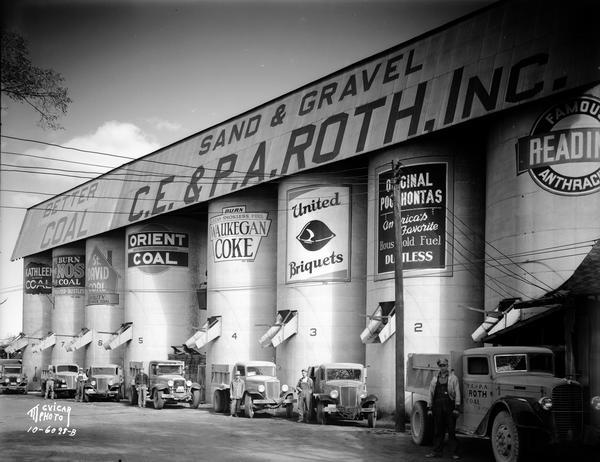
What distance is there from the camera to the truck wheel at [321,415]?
88.1 ft

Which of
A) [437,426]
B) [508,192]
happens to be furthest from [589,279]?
[508,192]

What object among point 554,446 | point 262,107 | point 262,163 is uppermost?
point 262,107

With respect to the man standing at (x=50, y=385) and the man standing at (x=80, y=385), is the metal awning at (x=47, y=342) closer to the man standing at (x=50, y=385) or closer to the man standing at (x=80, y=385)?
the man standing at (x=50, y=385)

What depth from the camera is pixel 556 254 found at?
2561cm

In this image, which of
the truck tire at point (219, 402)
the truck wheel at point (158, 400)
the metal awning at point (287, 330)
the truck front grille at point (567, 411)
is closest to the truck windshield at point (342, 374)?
the truck tire at point (219, 402)

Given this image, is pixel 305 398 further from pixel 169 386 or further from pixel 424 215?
pixel 169 386

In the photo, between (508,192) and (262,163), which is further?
(262,163)

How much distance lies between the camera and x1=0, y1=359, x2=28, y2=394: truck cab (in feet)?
179

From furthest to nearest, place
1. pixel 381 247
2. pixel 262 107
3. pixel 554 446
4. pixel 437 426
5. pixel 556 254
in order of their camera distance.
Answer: pixel 262 107
pixel 381 247
pixel 556 254
pixel 437 426
pixel 554 446

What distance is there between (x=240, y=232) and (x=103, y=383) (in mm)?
11028

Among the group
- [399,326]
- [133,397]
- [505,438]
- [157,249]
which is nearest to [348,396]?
[399,326]

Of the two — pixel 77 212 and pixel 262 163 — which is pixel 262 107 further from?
pixel 77 212

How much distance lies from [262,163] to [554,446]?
2673cm

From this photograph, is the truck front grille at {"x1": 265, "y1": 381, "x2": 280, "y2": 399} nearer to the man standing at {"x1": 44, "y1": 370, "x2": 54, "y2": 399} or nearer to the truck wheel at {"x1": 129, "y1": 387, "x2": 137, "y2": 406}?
the truck wheel at {"x1": 129, "y1": 387, "x2": 137, "y2": 406}
